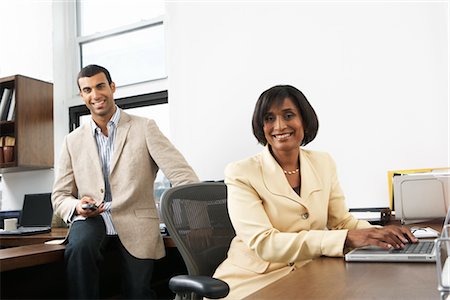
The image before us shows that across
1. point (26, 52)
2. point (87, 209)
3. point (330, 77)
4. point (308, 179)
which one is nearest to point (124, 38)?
point (26, 52)

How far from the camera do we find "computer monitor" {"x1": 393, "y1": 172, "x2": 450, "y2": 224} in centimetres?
208

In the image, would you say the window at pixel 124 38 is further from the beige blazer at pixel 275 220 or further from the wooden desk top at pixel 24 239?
the beige blazer at pixel 275 220

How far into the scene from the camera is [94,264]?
2.21m

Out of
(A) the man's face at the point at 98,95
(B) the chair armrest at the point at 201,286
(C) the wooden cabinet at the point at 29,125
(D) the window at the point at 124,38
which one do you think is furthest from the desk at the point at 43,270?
(D) the window at the point at 124,38

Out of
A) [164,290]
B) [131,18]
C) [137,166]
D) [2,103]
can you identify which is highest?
[131,18]

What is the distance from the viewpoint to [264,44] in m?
3.00

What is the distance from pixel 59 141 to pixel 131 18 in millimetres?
1191

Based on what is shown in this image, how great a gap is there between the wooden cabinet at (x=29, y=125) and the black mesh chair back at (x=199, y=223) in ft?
8.65

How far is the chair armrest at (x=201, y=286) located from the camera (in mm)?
1231

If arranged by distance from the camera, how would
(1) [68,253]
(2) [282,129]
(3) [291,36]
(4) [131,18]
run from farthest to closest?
(4) [131,18] → (3) [291,36] → (1) [68,253] → (2) [282,129]

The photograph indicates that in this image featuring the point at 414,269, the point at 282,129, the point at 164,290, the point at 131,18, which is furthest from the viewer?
the point at 131,18

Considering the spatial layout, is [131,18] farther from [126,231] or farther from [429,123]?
[429,123]

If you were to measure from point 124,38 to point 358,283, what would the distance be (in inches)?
136

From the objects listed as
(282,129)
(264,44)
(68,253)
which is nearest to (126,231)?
(68,253)
